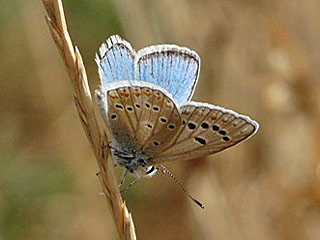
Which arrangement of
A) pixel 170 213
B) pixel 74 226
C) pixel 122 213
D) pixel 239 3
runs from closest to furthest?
pixel 122 213 → pixel 239 3 → pixel 74 226 → pixel 170 213

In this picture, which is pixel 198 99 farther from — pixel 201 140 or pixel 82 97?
pixel 82 97

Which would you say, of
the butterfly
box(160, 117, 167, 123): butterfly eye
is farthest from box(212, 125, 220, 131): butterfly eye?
box(160, 117, 167, 123): butterfly eye

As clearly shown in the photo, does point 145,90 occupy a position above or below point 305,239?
above

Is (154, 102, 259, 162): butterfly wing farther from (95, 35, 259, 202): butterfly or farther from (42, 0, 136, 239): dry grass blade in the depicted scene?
(42, 0, 136, 239): dry grass blade

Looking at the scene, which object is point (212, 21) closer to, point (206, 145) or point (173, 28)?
point (173, 28)

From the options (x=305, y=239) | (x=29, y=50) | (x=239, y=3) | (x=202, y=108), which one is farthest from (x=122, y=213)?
(x=29, y=50)

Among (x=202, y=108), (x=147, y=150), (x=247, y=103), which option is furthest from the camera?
(x=247, y=103)

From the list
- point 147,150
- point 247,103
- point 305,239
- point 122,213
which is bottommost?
point 305,239
